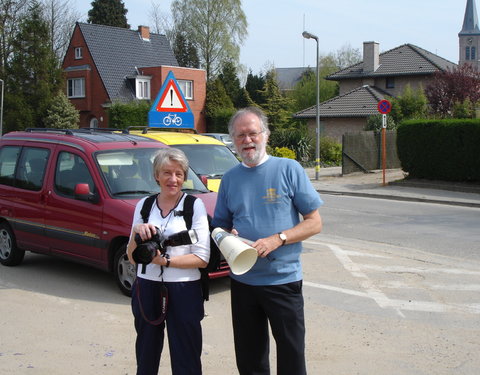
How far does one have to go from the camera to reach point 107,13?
71938 mm

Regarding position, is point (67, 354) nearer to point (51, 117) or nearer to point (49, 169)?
point (49, 169)

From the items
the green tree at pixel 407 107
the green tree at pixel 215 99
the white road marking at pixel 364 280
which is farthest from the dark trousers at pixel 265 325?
the green tree at pixel 215 99

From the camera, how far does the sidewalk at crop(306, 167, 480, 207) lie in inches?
723

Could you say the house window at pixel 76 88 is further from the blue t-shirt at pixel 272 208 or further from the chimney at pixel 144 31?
the blue t-shirt at pixel 272 208

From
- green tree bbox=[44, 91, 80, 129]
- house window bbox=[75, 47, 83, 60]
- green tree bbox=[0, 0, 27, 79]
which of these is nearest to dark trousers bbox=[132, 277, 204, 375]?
green tree bbox=[44, 91, 80, 129]

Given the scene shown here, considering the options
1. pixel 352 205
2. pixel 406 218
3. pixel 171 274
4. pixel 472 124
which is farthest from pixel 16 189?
pixel 472 124

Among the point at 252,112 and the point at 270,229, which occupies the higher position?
the point at 252,112

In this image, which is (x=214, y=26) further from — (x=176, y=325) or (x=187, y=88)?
(x=176, y=325)

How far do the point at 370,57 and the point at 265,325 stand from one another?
4695 cm

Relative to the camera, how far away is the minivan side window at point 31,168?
27.1 feet

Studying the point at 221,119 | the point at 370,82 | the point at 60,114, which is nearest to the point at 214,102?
the point at 221,119

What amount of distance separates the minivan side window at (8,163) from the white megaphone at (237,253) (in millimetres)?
6076

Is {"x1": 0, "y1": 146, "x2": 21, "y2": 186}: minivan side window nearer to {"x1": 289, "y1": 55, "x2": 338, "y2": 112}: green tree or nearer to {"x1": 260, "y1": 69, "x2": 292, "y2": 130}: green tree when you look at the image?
{"x1": 260, "y1": 69, "x2": 292, "y2": 130}: green tree

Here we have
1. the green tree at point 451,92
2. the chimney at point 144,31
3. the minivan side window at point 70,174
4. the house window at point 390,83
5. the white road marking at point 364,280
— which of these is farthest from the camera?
the chimney at point 144,31
